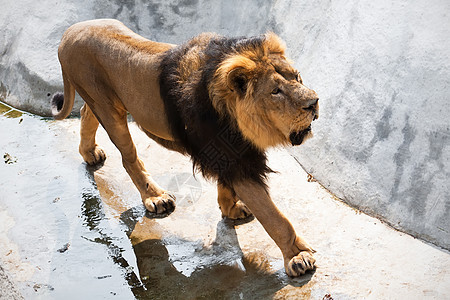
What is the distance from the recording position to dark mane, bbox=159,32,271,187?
140 inches

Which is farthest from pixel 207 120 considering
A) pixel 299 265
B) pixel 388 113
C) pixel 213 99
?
pixel 388 113

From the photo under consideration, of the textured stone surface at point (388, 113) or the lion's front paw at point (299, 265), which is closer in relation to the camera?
the lion's front paw at point (299, 265)

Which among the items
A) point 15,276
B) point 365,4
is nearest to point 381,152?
point 365,4

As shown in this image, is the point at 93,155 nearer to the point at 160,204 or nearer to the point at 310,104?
the point at 160,204

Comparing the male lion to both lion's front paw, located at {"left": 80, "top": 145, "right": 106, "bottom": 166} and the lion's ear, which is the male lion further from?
lion's front paw, located at {"left": 80, "top": 145, "right": 106, "bottom": 166}

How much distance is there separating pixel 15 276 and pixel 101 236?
71cm

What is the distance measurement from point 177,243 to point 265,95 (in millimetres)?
1501

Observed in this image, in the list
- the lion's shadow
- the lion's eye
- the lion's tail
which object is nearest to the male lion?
the lion's eye

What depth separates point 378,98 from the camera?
456 centimetres

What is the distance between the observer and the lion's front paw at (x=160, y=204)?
461cm

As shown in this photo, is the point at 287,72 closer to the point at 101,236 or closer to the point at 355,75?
the point at 355,75

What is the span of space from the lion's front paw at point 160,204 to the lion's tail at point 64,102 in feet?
3.79

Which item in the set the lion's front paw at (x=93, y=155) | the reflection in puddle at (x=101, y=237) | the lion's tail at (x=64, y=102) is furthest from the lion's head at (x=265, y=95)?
the lion's front paw at (x=93, y=155)

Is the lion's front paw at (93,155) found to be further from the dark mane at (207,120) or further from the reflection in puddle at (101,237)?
the dark mane at (207,120)
